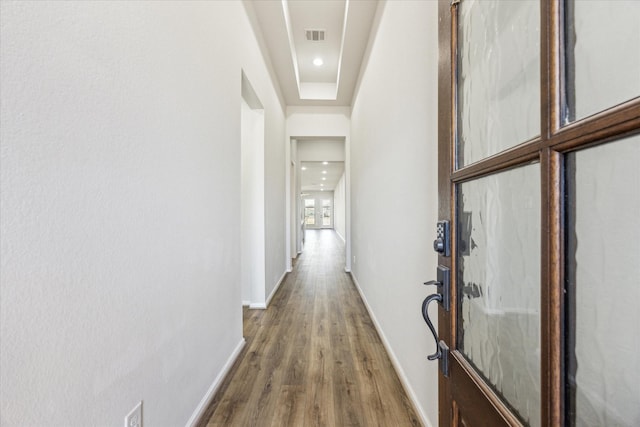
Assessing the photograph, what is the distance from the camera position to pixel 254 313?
3133 mm

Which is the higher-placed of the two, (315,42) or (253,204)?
(315,42)

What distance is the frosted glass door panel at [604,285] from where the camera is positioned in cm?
39

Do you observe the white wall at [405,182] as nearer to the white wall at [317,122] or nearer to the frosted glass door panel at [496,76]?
the frosted glass door panel at [496,76]

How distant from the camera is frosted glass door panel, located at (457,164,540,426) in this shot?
0.55 meters

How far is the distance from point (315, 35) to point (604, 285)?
3.90 metres

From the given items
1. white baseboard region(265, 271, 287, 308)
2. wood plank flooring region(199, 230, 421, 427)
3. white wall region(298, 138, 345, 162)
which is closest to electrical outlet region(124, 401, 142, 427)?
wood plank flooring region(199, 230, 421, 427)

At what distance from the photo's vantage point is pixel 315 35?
348cm

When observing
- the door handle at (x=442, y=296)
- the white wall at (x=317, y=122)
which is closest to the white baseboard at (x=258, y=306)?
the white wall at (x=317, y=122)

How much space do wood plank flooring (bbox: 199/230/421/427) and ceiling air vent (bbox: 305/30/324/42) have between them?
339cm

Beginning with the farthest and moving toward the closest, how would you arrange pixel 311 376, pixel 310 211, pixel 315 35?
pixel 310 211 → pixel 315 35 → pixel 311 376

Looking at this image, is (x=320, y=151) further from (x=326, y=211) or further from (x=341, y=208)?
(x=326, y=211)

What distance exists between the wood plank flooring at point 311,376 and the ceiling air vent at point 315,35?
339 centimetres

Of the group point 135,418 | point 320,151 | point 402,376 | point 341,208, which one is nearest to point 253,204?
point 402,376

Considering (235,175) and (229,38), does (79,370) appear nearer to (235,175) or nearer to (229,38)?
(235,175)
